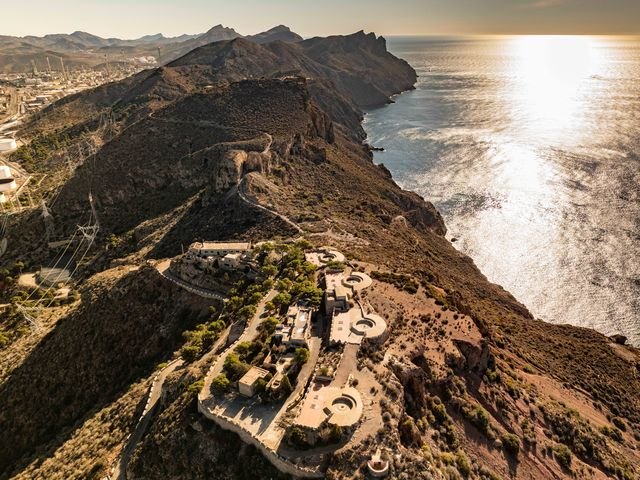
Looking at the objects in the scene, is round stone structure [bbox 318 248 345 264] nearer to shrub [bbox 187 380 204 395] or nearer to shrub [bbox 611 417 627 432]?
shrub [bbox 187 380 204 395]

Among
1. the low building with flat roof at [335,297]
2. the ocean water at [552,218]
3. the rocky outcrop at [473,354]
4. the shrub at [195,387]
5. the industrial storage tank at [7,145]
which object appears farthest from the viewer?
the industrial storage tank at [7,145]

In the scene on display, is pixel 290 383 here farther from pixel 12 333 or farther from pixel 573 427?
pixel 12 333

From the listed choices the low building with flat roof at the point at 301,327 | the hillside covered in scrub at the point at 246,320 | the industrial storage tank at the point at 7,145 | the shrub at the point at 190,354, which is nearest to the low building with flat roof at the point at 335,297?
the low building with flat roof at the point at 301,327

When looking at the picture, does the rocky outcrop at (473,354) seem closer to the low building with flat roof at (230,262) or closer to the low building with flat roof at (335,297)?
the low building with flat roof at (335,297)

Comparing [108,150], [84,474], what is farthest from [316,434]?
[108,150]

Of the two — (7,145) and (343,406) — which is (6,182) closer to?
(7,145)

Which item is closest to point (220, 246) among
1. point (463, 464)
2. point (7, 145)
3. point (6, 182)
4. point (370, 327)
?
point (370, 327)
